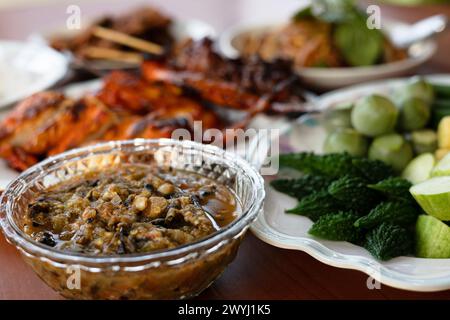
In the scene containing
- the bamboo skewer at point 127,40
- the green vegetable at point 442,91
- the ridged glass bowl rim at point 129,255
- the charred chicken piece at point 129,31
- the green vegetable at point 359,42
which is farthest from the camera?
the charred chicken piece at point 129,31

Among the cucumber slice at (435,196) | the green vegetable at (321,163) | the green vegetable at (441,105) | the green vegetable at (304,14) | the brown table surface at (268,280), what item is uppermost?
the green vegetable at (304,14)

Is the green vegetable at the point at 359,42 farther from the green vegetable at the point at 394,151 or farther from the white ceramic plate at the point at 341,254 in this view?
the white ceramic plate at the point at 341,254

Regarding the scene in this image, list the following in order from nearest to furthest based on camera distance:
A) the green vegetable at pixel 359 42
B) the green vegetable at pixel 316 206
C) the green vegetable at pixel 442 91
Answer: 1. the green vegetable at pixel 316 206
2. the green vegetable at pixel 442 91
3. the green vegetable at pixel 359 42

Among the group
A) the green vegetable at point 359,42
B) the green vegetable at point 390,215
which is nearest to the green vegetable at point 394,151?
the green vegetable at point 390,215

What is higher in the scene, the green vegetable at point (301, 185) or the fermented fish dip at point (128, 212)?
the fermented fish dip at point (128, 212)

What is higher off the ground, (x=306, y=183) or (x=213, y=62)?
(x=213, y=62)

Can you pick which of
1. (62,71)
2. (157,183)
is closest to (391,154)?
(157,183)

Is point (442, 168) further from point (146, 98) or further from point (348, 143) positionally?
point (146, 98)

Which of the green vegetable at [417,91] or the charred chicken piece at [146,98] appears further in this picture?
the charred chicken piece at [146,98]

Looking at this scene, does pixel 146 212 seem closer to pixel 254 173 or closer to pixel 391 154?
pixel 254 173
